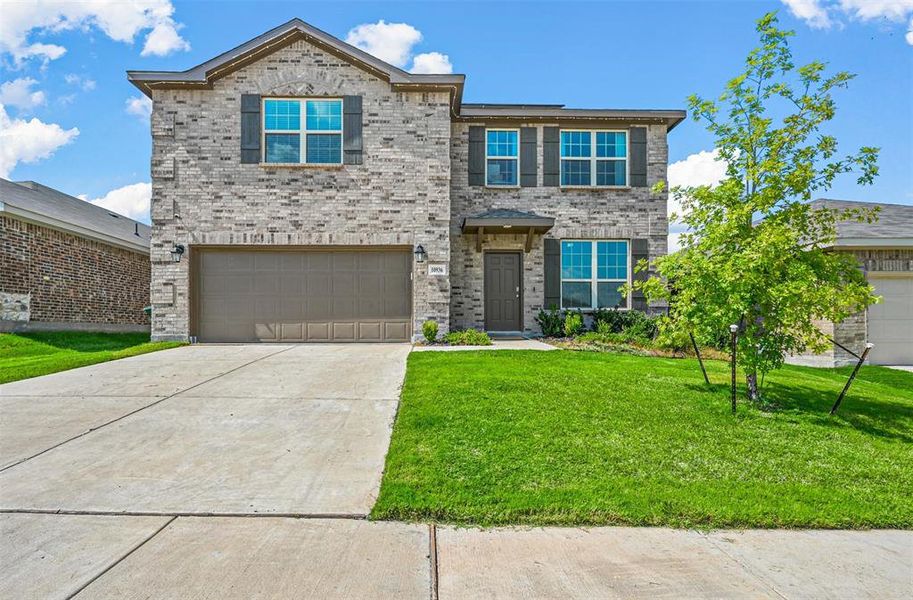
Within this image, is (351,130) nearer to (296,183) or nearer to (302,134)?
(302,134)

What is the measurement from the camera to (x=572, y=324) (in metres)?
12.2

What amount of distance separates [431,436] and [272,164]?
9.32 meters

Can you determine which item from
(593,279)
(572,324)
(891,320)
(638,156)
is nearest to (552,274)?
(593,279)

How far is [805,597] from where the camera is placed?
2561mm

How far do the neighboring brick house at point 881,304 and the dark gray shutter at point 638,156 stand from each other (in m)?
4.53

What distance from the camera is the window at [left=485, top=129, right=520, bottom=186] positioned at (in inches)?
531

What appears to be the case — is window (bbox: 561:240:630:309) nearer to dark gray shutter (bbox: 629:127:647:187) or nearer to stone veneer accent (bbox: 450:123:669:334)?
stone veneer accent (bbox: 450:123:669:334)

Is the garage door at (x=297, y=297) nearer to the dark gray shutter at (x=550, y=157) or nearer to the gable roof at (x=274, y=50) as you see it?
the gable roof at (x=274, y=50)

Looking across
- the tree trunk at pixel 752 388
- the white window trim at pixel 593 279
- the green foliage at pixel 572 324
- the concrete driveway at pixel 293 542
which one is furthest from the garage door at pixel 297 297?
the tree trunk at pixel 752 388

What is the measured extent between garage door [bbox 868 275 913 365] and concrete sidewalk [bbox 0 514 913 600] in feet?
32.2

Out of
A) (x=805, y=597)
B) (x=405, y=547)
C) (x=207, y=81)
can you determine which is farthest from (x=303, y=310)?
(x=805, y=597)

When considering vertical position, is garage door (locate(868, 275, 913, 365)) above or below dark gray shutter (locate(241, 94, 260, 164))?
below

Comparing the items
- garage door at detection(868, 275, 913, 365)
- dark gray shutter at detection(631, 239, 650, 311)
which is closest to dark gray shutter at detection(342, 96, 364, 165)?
dark gray shutter at detection(631, 239, 650, 311)

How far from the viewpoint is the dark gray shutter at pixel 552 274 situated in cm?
1320
